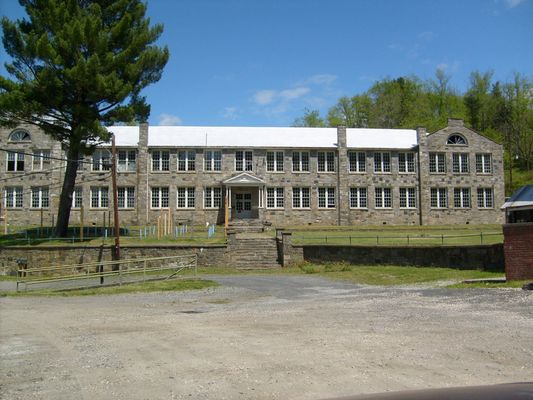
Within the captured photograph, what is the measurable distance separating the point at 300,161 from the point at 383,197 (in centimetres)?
802

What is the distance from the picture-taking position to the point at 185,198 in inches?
1740

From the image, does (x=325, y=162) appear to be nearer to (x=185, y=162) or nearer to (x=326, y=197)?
(x=326, y=197)

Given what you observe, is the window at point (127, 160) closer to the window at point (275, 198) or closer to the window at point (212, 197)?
the window at point (212, 197)

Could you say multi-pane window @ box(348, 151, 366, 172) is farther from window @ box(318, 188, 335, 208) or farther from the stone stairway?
the stone stairway

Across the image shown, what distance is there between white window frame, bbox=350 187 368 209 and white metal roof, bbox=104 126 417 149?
147 inches

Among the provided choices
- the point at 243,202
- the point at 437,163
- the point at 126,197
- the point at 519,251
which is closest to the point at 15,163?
the point at 126,197

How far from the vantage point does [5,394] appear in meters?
6.68

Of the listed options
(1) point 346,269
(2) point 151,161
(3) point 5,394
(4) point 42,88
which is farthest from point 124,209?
(3) point 5,394

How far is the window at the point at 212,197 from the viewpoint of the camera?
4397 cm

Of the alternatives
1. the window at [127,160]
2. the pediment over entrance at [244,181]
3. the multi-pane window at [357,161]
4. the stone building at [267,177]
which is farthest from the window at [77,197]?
the multi-pane window at [357,161]

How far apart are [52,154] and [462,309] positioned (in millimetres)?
39399

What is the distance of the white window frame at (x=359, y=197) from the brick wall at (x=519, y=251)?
2743cm

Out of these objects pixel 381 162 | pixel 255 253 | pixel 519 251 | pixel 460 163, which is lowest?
pixel 255 253

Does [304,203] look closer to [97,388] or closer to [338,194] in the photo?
[338,194]
